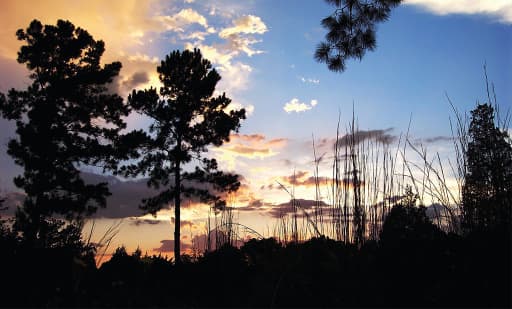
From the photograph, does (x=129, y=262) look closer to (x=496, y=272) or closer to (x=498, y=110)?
(x=496, y=272)

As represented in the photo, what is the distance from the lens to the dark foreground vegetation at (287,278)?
5.12 ft

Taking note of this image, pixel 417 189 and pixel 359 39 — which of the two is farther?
pixel 359 39

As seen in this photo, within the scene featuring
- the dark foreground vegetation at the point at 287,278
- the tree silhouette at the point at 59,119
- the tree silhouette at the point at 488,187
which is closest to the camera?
the dark foreground vegetation at the point at 287,278

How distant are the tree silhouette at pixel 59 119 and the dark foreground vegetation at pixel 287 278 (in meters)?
13.4

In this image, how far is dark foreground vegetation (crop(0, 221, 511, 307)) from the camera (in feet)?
5.12

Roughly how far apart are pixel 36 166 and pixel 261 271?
1514 centimetres

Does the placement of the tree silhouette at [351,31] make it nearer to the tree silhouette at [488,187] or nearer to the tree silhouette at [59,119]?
the tree silhouette at [488,187]

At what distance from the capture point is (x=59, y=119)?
15.4 metres

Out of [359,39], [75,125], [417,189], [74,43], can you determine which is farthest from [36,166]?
[417,189]

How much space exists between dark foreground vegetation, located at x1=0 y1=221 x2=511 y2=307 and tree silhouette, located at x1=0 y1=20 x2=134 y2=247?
1344cm

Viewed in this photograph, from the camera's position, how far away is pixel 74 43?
16.1 m

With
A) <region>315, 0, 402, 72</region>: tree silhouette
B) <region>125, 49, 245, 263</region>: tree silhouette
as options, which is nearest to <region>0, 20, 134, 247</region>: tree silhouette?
<region>125, 49, 245, 263</region>: tree silhouette

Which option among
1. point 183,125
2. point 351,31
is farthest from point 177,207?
point 351,31

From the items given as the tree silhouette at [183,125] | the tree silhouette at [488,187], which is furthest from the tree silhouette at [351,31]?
the tree silhouette at [183,125]
